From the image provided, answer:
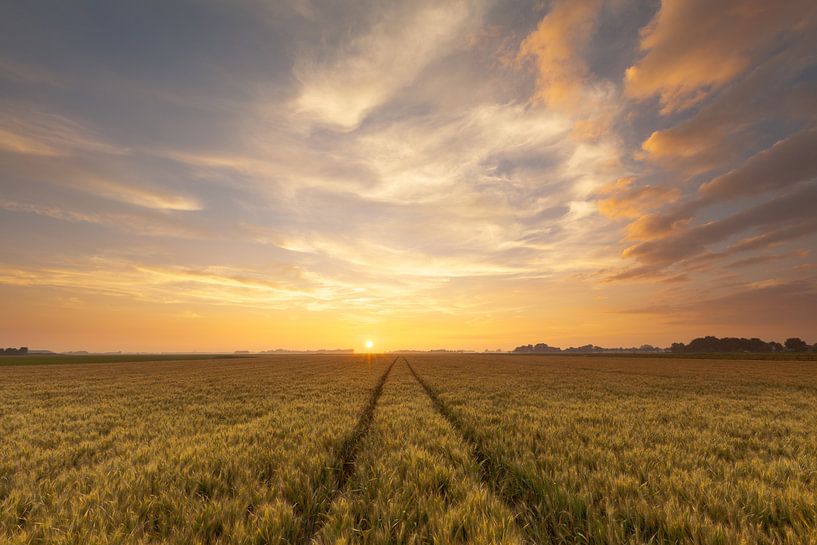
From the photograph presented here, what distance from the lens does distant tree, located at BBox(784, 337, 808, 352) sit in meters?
183

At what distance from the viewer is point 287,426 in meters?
9.20

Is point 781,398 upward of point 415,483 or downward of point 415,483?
downward

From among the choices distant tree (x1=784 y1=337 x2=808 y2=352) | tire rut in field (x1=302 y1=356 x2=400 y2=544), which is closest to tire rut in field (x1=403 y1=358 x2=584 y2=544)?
tire rut in field (x1=302 y1=356 x2=400 y2=544)

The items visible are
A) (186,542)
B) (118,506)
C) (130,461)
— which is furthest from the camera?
(130,461)

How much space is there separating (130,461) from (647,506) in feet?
26.6

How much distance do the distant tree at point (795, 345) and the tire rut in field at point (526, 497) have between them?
27068cm

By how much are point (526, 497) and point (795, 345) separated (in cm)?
27814

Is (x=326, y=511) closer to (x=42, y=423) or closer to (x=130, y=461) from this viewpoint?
(x=130, y=461)

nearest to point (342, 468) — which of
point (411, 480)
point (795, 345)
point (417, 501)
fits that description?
→ point (411, 480)

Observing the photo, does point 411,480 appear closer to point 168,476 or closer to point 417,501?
point 417,501

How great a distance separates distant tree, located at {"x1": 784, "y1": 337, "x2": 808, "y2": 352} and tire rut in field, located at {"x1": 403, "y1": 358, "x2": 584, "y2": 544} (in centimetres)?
27068

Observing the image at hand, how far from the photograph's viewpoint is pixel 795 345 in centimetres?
18625

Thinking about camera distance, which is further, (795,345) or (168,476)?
(795,345)

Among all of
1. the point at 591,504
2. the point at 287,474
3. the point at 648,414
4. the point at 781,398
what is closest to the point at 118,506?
the point at 287,474
